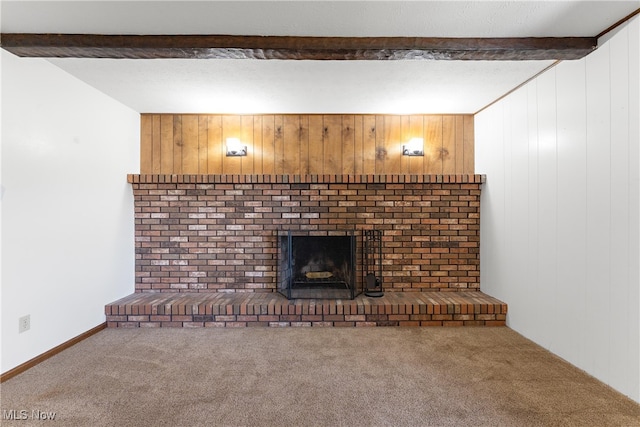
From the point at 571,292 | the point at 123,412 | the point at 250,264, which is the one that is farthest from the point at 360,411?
the point at 250,264

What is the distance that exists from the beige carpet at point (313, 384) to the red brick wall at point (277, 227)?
0.83 metres

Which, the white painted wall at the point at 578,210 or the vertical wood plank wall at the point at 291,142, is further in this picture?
the vertical wood plank wall at the point at 291,142

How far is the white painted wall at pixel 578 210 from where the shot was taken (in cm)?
183

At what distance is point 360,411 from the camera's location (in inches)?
69.2

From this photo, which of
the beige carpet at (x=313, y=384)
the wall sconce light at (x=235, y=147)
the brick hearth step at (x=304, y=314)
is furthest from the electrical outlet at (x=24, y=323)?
the wall sconce light at (x=235, y=147)

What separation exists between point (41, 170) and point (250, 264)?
1972 mm

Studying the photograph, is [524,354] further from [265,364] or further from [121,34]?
[121,34]

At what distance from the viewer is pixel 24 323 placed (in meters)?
2.20

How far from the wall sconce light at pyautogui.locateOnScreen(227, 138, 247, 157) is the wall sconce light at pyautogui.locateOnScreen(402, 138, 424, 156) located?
1835 mm
